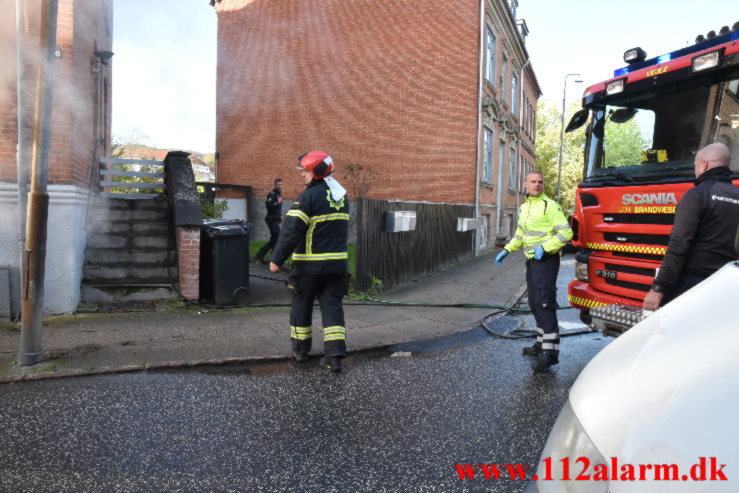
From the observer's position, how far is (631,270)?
4.63 m

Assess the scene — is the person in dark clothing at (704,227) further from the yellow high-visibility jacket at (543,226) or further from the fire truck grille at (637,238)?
the yellow high-visibility jacket at (543,226)

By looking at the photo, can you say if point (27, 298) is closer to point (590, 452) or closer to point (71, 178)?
point (71, 178)

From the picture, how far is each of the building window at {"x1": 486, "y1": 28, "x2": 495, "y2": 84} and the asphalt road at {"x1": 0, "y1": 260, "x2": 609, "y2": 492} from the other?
575 inches

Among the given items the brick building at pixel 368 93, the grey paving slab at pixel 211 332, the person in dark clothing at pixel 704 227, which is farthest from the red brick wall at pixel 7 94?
the brick building at pixel 368 93

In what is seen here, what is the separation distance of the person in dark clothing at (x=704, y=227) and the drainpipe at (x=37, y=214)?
4.68 m

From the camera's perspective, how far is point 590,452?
1.29m

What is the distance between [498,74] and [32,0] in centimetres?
1623

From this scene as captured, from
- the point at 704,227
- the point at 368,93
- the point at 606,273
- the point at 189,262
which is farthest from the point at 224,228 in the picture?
the point at 368,93

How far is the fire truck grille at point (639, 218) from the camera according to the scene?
430 centimetres

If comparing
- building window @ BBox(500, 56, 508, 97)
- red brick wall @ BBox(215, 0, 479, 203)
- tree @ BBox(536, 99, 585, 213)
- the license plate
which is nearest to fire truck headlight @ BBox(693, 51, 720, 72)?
the license plate

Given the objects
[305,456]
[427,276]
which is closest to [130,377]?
[305,456]

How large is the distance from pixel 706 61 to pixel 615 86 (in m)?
0.91

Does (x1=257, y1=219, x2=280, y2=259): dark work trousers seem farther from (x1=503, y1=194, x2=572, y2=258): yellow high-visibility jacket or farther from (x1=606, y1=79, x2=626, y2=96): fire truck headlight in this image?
(x1=606, y1=79, x2=626, y2=96): fire truck headlight

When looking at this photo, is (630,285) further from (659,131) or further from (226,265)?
(226,265)
